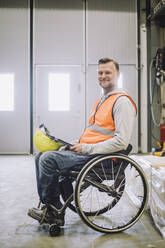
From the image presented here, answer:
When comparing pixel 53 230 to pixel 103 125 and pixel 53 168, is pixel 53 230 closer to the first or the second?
pixel 53 168

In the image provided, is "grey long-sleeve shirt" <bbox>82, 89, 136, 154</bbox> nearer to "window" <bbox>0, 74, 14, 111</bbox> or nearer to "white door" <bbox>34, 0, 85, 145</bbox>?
"white door" <bbox>34, 0, 85, 145</bbox>

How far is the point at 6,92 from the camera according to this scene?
5.53 meters

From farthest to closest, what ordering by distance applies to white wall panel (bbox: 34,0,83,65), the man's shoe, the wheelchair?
white wall panel (bbox: 34,0,83,65)
the man's shoe
the wheelchair

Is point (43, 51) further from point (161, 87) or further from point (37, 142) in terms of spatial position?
point (37, 142)

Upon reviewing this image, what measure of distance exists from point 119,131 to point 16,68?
456 centimetres

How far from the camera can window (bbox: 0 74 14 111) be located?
5.52 metres

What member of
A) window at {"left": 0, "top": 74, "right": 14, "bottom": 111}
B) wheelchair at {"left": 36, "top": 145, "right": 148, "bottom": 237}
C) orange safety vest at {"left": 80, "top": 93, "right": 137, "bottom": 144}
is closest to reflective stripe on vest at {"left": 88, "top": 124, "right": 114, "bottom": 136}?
orange safety vest at {"left": 80, "top": 93, "right": 137, "bottom": 144}

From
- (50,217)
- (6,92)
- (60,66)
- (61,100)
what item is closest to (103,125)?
(50,217)

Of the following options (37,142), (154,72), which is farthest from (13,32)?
(37,142)

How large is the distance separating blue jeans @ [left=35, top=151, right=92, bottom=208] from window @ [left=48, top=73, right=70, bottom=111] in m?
4.00

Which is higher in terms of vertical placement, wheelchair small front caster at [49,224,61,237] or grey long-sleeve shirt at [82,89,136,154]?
grey long-sleeve shirt at [82,89,136,154]

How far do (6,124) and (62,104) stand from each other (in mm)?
1398

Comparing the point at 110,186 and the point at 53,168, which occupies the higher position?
the point at 53,168

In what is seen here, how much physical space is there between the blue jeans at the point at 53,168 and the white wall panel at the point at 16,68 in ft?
13.5
